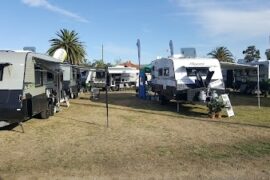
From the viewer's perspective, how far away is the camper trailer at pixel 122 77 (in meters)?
44.8

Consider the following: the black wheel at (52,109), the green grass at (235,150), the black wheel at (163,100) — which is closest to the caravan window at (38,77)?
the black wheel at (52,109)

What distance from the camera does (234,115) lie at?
→ 18.2 metres

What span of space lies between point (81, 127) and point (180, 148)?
492 centimetres

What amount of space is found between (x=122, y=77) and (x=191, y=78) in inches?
1039

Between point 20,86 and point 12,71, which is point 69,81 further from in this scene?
point 20,86

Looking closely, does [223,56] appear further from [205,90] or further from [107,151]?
[107,151]

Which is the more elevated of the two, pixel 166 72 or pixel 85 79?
pixel 166 72

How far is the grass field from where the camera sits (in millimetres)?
8406

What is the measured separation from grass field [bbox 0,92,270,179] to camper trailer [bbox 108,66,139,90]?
91.3 feet

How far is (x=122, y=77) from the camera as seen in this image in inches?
1832

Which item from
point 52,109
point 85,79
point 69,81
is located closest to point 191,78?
point 52,109

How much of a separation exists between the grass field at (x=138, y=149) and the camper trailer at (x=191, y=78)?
3.00 m

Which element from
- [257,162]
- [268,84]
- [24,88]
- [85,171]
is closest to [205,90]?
[24,88]

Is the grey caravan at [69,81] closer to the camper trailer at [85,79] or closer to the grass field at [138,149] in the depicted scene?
the camper trailer at [85,79]
